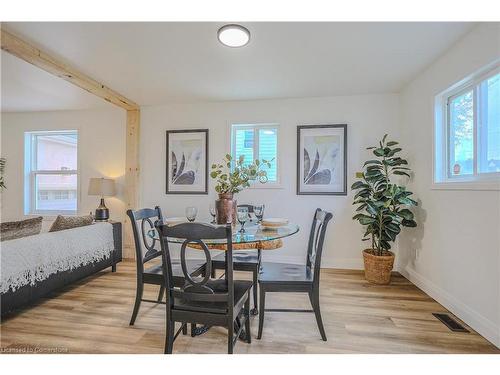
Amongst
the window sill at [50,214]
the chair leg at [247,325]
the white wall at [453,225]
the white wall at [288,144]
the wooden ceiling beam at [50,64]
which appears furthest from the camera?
the window sill at [50,214]

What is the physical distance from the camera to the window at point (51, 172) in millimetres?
4457

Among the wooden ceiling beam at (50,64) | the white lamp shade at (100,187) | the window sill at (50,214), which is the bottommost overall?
the window sill at (50,214)

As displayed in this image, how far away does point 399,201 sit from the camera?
2.88 meters

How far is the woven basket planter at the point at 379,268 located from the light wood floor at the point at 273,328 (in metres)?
0.20

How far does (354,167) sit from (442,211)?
48.9 inches

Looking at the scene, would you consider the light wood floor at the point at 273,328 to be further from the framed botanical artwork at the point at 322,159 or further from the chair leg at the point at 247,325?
the framed botanical artwork at the point at 322,159

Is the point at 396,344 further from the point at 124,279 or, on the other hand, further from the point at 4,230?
the point at 4,230

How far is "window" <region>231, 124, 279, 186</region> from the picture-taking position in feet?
12.4

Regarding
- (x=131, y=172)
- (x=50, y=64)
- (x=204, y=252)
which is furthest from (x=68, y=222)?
(x=204, y=252)

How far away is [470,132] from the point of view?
7.48 ft

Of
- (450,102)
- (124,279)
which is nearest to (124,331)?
(124,279)

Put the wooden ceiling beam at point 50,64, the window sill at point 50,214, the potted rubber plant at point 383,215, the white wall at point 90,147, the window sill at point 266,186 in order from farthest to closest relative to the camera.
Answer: the window sill at point 50,214, the white wall at point 90,147, the window sill at point 266,186, the potted rubber plant at point 383,215, the wooden ceiling beam at point 50,64

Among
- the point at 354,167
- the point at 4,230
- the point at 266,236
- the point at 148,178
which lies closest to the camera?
the point at 266,236

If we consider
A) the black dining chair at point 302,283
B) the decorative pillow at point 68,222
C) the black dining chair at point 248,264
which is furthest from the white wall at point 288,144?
the black dining chair at point 302,283
